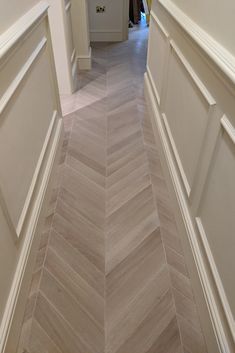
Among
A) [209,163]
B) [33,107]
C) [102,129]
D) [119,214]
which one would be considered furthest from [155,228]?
[102,129]

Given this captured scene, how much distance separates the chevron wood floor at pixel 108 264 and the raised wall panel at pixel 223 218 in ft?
0.96

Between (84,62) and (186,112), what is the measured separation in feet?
7.66

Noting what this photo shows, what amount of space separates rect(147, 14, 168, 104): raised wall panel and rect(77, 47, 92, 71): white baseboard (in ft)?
3.48

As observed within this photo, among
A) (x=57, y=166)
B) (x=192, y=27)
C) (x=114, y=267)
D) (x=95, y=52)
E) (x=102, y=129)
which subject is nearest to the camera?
(x=192, y=27)

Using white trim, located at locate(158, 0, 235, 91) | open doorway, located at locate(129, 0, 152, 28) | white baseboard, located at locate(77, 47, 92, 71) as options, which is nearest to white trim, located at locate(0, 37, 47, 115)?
white trim, located at locate(158, 0, 235, 91)

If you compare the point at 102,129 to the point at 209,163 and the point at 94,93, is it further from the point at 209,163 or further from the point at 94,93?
the point at 209,163

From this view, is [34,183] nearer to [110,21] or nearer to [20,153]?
[20,153]

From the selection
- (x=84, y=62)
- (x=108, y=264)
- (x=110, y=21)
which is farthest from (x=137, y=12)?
(x=108, y=264)

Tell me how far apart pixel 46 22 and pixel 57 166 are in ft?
2.86

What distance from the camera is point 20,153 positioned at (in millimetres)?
1168

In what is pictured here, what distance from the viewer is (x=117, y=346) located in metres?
1.06

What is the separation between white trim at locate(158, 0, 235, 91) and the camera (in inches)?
31.1

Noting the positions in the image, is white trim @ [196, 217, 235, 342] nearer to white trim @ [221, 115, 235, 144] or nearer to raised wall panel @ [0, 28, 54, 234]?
white trim @ [221, 115, 235, 144]

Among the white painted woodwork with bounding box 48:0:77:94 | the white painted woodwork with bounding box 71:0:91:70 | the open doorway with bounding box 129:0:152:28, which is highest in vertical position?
the open doorway with bounding box 129:0:152:28
